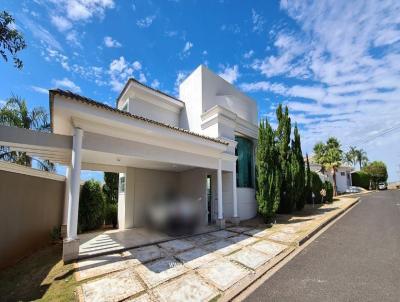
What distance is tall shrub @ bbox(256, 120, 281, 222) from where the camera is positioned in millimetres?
11297

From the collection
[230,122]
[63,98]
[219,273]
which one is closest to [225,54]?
[230,122]

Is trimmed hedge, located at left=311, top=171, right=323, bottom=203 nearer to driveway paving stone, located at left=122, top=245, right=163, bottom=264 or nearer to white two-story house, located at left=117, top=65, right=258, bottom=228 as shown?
white two-story house, located at left=117, top=65, right=258, bottom=228

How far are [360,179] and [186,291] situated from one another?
54.3 metres

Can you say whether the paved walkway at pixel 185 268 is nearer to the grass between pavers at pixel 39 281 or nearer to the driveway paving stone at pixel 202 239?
the driveway paving stone at pixel 202 239

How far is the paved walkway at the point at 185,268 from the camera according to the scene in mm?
4242

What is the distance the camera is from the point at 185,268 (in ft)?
17.8

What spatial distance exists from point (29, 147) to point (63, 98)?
182 cm

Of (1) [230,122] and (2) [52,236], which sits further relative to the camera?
(1) [230,122]

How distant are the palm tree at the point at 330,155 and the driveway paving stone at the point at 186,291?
30.6m

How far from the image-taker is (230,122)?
1233 centimetres

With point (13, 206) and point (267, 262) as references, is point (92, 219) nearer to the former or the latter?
point (13, 206)

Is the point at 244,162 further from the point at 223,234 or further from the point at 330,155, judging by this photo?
the point at 330,155

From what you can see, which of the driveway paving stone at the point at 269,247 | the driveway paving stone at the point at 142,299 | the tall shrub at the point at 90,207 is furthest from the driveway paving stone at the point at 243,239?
the tall shrub at the point at 90,207

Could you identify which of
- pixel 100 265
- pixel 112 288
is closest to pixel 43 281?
pixel 100 265
